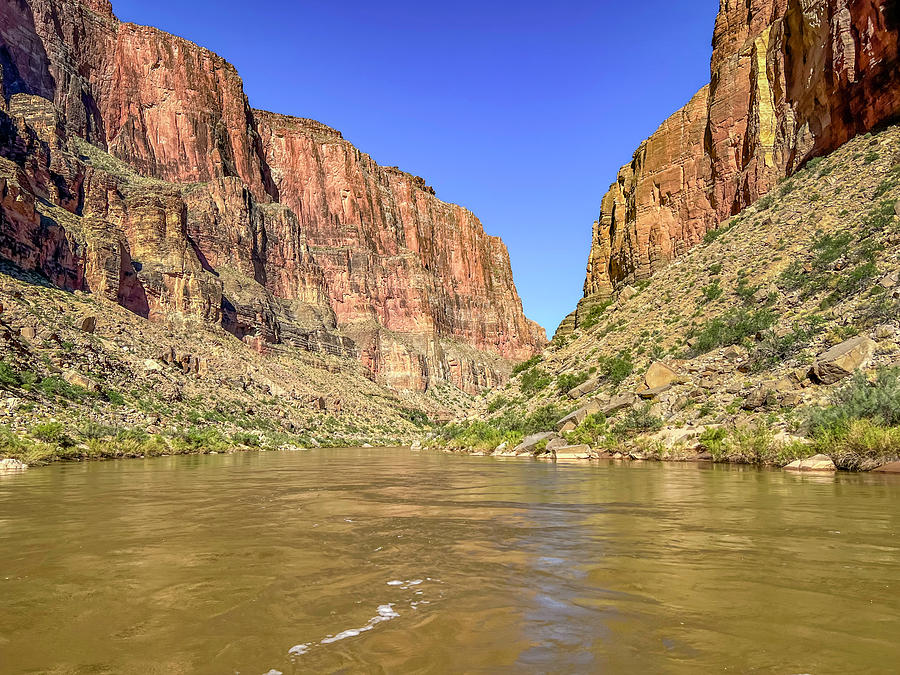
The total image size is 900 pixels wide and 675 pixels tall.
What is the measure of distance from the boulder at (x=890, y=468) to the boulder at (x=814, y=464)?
1112mm

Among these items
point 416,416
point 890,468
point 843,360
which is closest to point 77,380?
point 843,360

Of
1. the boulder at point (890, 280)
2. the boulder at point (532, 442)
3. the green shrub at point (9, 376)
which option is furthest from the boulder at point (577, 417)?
the green shrub at point (9, 376)

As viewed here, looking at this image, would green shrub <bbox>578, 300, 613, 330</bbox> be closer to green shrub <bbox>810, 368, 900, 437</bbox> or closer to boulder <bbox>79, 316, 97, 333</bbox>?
green shrub <bbox>810, 368, 900, 437</bbox>

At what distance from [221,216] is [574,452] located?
9784 centimetres

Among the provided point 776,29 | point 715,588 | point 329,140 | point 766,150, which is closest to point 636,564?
point 715,588

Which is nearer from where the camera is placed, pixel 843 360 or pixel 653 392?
pixel 843 360

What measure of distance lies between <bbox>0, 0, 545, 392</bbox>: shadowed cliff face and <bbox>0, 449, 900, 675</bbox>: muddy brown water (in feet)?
214

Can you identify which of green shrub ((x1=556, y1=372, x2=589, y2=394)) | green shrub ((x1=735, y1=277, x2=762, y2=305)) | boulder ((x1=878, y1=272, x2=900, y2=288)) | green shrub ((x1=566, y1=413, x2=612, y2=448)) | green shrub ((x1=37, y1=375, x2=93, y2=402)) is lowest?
green shrub ((x1=566, y1=413, x2=612, y2=448))

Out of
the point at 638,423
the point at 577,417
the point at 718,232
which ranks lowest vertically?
the point at 638,423

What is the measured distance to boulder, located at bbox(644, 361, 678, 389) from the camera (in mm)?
28703

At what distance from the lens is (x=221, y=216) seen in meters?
108

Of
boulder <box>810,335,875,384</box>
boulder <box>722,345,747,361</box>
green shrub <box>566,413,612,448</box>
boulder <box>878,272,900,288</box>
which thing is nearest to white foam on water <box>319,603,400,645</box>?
boulder <box>810,335,875,384</box>

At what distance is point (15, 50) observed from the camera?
307 feet

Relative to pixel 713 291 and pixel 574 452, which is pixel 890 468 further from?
pixel 713 291
